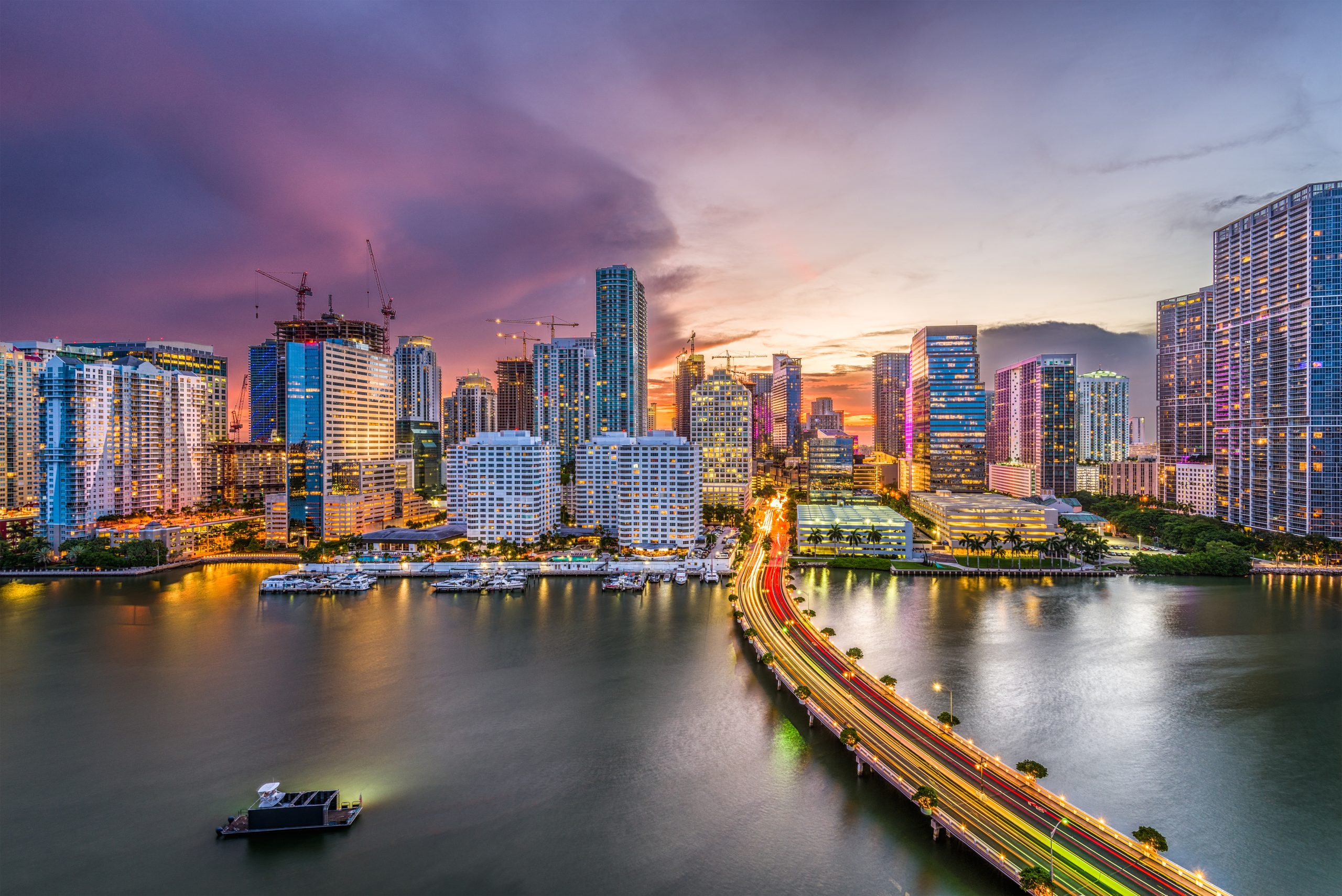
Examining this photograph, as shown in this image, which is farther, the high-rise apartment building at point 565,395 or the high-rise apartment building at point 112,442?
the high-rise apartment building at point 565,395

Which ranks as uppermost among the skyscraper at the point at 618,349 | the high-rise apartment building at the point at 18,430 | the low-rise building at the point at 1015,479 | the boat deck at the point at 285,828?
the skyscraper at the point at 618,349

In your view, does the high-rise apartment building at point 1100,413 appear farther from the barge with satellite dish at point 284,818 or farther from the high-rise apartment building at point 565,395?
the barge with satellite dish at point 284,818

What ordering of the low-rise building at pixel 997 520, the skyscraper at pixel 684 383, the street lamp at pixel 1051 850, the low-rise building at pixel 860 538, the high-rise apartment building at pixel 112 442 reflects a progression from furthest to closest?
1. the skyscraper at pixel 684 383
2. the low-rise building at pixel 997 520
3. the high-rise apartment building at pixel 112 442
4. the low-rise building at pixel 860 538
5. the street lamp at pixel 1051 850

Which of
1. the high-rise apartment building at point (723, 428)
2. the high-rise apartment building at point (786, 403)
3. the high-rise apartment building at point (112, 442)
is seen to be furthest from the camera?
the high-rise apartment building at point (786, 403)

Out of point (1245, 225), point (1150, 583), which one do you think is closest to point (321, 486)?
point (1150, 583)

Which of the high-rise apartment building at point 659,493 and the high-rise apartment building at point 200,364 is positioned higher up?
the high-rise apartment building at point 200,364

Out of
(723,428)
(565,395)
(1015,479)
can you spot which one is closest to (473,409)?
(565,395)

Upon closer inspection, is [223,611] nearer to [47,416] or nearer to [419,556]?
[419,556]

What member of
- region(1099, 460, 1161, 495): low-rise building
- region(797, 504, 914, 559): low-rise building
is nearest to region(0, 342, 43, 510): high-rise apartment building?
region(797, 504, 914, 559): low-rise building

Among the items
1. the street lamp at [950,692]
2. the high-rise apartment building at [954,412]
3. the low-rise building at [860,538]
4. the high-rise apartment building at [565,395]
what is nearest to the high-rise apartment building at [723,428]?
the high-rise apartment building at [565,395]

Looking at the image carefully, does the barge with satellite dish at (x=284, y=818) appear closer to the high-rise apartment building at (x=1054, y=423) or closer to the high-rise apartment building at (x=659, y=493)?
the high-rise apartment building at (x=659, y=493)
